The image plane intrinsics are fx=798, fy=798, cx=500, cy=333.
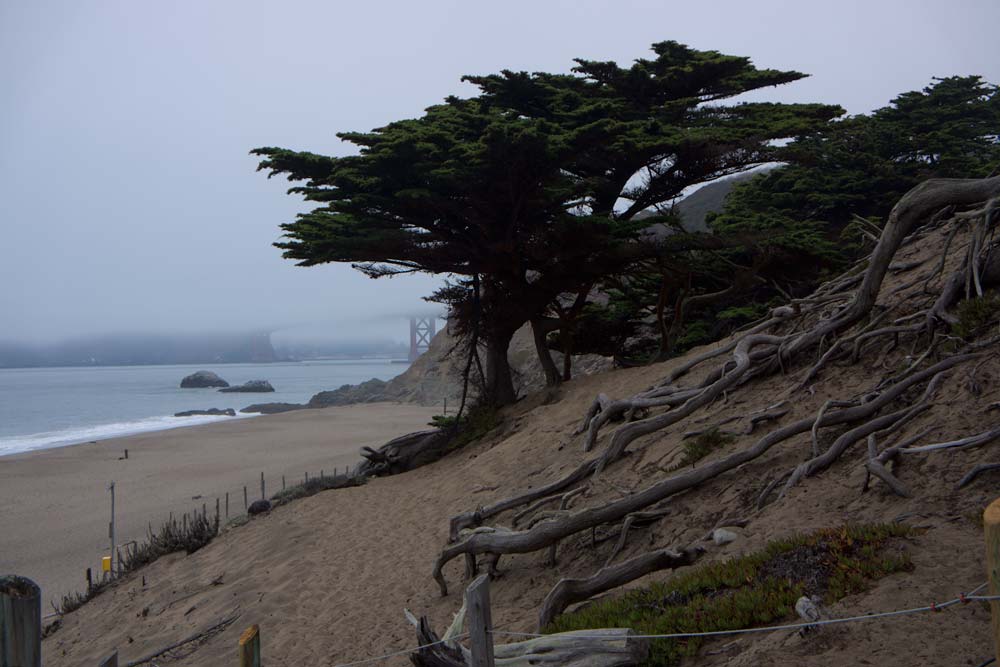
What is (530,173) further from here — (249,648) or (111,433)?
(111,433)

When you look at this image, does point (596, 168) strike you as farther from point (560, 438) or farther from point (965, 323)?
point (965, 323)

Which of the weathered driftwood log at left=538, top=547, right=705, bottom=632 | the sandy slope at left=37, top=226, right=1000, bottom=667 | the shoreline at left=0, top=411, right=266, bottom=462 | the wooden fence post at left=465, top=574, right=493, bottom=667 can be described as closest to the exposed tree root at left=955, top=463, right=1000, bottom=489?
the sandy slope at left=37, top=226, right=1000, bottom=667

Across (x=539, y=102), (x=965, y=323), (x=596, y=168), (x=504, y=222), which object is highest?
(x=539, y=102)

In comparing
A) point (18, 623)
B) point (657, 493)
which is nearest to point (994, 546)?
point (18, 623)

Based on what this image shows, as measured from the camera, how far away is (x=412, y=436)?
17.0 meters

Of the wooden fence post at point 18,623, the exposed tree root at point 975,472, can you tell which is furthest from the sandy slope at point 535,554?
the wooden fence post at point 18,623

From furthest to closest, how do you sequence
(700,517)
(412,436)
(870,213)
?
(870,213) < (412,436) < (700,517)

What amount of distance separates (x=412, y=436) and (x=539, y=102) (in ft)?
25.1

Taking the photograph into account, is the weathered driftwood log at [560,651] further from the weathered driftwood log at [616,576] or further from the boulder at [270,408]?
the boulder at [270,408]

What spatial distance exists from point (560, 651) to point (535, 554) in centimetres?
343

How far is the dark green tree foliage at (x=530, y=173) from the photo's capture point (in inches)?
571

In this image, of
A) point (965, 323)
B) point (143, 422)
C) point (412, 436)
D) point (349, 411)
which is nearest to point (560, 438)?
point (412, 436)

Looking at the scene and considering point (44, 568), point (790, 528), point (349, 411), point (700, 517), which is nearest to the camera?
point (790, 528)

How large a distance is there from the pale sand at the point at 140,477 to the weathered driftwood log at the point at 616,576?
11.6 metres
